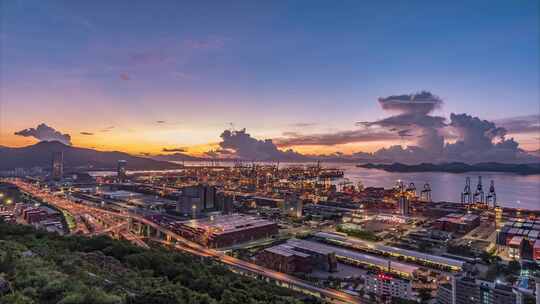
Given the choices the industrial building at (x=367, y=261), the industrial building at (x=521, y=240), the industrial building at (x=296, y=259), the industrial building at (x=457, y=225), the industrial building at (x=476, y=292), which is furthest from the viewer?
the industrial building at (x=457, y=225)

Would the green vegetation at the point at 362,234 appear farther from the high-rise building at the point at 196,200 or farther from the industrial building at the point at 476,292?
the high-rise building at the point at 196,200

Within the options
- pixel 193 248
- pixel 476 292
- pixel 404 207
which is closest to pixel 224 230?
pixel 193 248

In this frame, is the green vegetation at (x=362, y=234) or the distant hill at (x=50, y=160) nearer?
the green vegetation at (x=362, y=234)

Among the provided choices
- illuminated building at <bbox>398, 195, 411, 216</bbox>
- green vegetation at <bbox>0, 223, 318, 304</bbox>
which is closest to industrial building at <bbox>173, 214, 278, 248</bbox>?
green vegetation at <bbox>0, 223, 318, 304</bbox>

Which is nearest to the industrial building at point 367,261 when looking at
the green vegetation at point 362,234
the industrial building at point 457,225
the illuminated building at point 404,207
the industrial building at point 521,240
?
the green vegetation at point 362,234

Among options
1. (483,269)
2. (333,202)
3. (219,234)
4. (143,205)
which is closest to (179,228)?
(219,234)

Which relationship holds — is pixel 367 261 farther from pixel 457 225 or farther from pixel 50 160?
pixel 50 160

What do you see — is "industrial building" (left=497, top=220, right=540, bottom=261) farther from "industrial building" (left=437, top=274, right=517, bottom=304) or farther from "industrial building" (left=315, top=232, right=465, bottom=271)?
"industrial building" (left=437, top=274, right=517, bottom=304)
